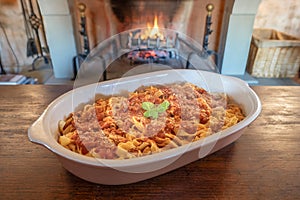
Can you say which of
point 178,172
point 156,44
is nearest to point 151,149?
point 178,172

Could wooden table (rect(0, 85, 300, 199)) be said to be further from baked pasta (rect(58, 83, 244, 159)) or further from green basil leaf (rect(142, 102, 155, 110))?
green basil leaf (rect(142, 102, 155, 110))

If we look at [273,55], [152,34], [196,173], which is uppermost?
[196,173]

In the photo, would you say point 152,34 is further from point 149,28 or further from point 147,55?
point 147,55

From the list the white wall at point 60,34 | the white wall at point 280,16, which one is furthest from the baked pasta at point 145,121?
the white wall at point 280,16

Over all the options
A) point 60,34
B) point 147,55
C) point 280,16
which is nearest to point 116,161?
point 147,55

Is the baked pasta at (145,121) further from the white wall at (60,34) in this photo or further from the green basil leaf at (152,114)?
the white wall at (60,34)

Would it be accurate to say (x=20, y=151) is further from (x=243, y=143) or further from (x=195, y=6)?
(x=195, y=6)
